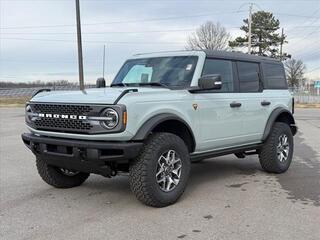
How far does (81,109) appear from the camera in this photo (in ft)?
17.8

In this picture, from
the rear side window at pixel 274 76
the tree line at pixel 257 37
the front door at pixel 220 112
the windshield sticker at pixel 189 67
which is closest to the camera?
the front door at pixel 220 112

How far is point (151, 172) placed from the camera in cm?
541

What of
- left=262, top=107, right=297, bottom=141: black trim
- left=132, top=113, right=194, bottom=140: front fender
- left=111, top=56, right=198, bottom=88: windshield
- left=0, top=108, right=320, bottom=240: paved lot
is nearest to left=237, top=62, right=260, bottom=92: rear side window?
left=262, top=107, right=297, bottom=141: black trim

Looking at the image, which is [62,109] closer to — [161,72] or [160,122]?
[160,122]

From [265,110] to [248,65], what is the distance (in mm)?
777

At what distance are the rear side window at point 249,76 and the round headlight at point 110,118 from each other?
2.70 meters

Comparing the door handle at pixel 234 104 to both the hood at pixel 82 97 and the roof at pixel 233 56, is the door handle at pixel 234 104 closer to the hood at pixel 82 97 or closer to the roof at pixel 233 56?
the roof at pixel 233 56

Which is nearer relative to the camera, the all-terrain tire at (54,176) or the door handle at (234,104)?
the all-terrain tire at (54,176)

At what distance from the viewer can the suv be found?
5293 mm

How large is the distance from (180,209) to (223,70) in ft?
7.84

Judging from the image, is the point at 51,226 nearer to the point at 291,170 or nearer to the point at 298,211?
the point at 298,211

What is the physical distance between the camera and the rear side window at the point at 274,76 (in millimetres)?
7945

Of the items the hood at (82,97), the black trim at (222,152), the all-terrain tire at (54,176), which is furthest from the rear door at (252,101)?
the all-terrain tire at (54,176)

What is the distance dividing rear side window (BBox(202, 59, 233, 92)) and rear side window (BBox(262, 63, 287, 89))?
1.07 meters
